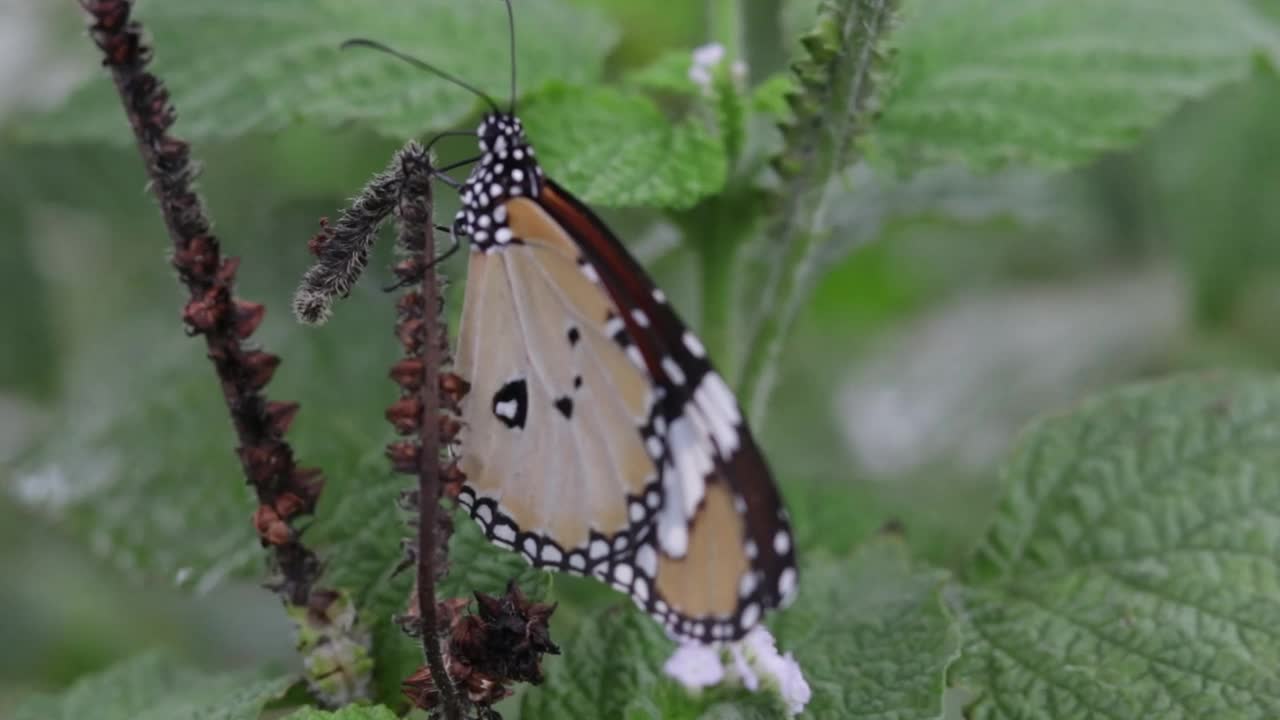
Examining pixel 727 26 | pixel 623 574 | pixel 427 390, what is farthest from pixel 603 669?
pixel 727 26

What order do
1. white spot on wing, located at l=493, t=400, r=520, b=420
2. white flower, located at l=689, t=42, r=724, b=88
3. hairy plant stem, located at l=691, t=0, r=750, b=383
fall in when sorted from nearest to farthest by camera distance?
white spot on wing, located at l=493, t=400, r=520, b=420
white flower, located at l=689, t=42, r=724, b=88
hairy plant stem, located at l=691, t=0, r=750, b=383

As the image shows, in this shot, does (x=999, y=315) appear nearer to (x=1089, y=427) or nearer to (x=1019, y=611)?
(x=1089, y=427)

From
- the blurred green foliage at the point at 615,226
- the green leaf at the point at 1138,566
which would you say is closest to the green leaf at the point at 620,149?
the blurred green foliage at the point at 615,226

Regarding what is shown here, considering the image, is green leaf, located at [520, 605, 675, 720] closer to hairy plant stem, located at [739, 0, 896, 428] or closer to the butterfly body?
the butterfly body

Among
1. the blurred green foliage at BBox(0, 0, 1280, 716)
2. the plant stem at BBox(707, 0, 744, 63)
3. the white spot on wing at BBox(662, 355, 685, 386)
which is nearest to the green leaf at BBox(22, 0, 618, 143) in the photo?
the blurred green foliage at BBox(0, 0, 1280, 716)

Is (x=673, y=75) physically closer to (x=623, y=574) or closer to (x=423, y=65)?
(x=423, y=65)

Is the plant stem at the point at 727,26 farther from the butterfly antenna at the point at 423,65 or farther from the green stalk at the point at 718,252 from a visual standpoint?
the butterfly antenna at the point at 423,65
